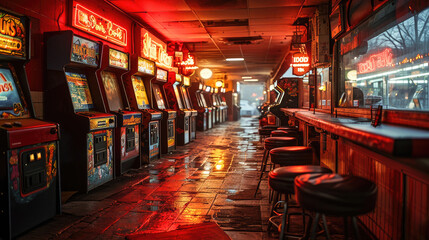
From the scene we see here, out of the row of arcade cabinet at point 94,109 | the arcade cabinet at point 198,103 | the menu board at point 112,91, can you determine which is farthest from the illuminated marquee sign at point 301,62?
the arcade cabinet at point 198,103

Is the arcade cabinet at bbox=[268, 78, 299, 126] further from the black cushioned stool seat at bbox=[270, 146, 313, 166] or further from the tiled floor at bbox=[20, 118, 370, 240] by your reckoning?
the black cushioned stool seat at bbox=[270, 146, 313, 166]

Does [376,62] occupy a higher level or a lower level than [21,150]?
higher

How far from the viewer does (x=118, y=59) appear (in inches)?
225

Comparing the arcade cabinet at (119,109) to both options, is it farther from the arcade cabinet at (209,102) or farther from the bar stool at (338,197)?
the arcade cabinet at (209,102)

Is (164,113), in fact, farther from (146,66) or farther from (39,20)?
(39,20)

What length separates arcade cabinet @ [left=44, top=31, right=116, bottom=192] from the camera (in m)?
4.46

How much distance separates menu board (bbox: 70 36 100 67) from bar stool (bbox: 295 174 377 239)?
3.64 m

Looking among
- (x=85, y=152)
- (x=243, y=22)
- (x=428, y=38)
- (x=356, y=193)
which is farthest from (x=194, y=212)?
(x=243, y=22)

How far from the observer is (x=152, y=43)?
9.21 meters

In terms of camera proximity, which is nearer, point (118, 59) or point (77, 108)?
point (77, 108)

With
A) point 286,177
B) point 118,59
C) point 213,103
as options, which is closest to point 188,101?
point 118,59

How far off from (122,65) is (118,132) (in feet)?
4.02

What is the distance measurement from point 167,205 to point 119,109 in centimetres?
234

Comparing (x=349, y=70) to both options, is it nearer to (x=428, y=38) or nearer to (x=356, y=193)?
(x=428, y=38)
